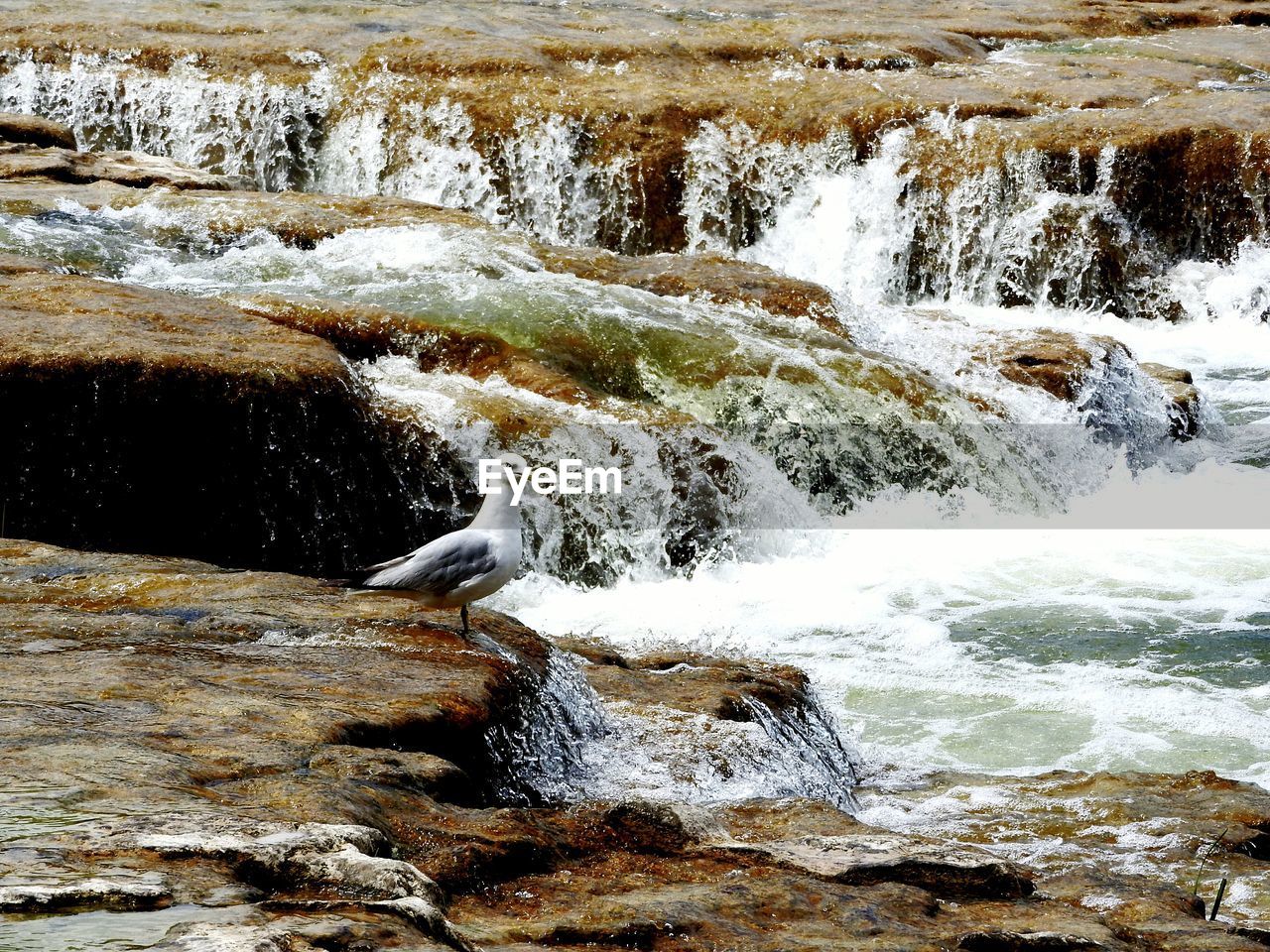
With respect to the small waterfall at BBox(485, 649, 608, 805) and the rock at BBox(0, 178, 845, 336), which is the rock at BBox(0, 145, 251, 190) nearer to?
the rock at BBox(0, 178, 845, 336)

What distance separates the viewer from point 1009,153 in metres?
14.8

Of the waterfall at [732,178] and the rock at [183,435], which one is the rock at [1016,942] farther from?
the waterfall at [732,178]

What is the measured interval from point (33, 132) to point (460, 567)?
1148 cm

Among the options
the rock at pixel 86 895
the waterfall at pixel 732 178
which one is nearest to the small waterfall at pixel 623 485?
the waterfall at pixel 732 178

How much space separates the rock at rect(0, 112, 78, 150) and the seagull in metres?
11.1

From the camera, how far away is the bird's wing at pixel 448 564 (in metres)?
4.65

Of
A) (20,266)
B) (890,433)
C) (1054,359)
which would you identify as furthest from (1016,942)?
(1054,359)

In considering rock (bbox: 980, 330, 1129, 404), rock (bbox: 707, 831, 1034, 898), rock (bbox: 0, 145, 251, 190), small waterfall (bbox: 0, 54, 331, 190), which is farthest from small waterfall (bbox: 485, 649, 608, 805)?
small waterfall (bbox: 0, 54, 331, 190)

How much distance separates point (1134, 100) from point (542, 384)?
909cm

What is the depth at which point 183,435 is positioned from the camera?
7438mm

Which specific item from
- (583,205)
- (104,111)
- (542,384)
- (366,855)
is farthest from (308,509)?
Result: (104,111)

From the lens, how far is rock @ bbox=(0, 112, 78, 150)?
14.3m

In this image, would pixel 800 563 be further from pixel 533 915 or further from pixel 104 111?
pixel 104 111

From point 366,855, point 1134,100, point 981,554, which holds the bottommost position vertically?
point 981,554
